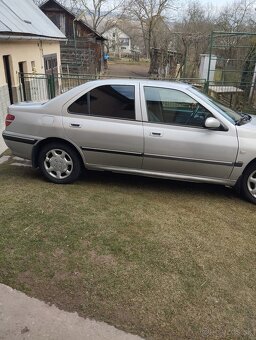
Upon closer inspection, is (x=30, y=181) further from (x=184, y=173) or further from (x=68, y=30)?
(x=68, y=30)

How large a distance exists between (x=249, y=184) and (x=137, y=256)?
7.28ft

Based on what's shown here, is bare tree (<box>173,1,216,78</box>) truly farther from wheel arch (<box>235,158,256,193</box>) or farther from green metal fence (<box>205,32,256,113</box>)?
wheel arch (<box>235,158,256,193</box>)

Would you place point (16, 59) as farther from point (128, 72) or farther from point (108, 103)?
point (128, 72)

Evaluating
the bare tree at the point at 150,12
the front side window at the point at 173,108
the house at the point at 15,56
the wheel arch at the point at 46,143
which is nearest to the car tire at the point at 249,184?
the front side window at the point at 173,108

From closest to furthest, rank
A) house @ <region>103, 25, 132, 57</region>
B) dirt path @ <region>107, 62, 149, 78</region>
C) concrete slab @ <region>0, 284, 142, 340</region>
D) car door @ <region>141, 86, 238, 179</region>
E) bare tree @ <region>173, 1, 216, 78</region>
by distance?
concrete slab @ <region>0, 284, 142, 340</region> < car door @ <region>141, 86, 238, 179</region> < bare tree @ <region>173, 1, 216, 78</region> < dirt path @ <region>107, 62, 149, 78</region> < house @ <region>103, 25, 132, 57</region>

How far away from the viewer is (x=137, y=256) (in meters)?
3.18

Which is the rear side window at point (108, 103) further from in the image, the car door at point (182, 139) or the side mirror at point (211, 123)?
the side mirror at point (211, 123)

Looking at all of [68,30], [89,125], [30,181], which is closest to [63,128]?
[89,125]

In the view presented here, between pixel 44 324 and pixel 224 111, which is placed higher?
pixel 224 111

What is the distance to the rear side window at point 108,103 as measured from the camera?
182 inches

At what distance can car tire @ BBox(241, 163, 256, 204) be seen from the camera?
4527 millimetres

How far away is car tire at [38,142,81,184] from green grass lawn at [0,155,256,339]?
0.21 m

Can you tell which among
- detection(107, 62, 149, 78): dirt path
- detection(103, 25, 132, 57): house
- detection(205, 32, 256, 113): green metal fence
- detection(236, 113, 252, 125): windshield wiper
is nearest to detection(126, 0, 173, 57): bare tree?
detection(107, 62, 149, 78): dirt path

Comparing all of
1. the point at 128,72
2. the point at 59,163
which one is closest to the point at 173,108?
the point at 59,163
